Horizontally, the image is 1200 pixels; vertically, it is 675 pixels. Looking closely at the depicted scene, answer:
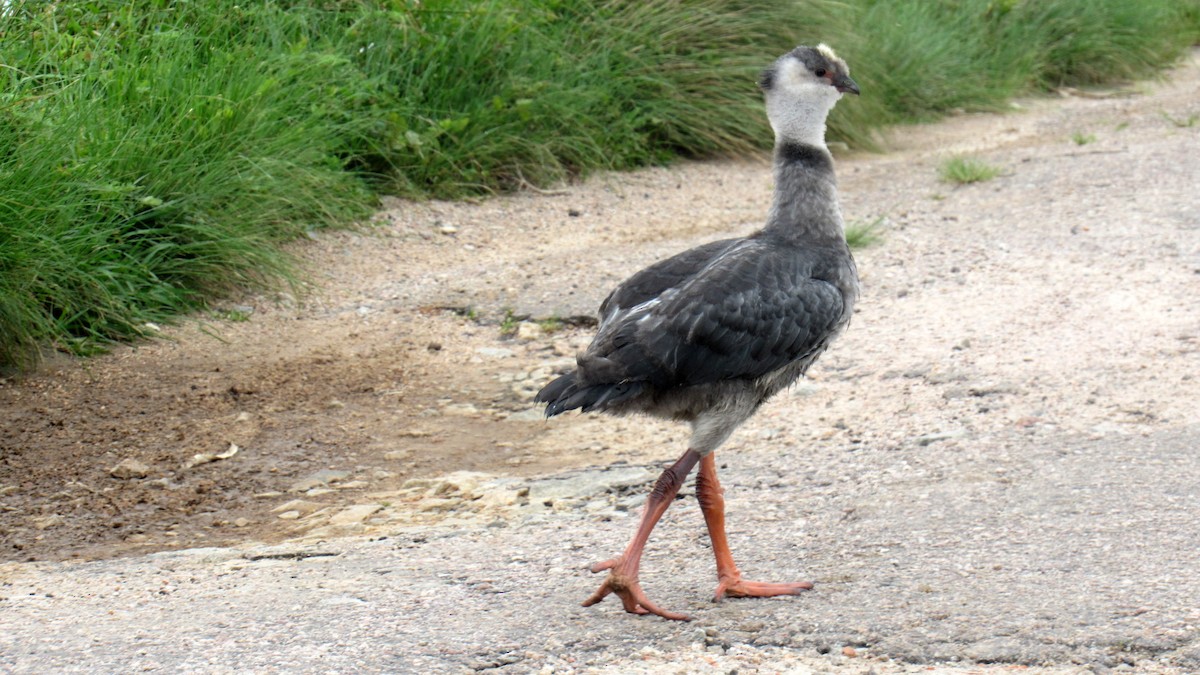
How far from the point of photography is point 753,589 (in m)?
3.87

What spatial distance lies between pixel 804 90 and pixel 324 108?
3.88 m

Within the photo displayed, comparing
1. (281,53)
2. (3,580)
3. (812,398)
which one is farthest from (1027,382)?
(281,53)

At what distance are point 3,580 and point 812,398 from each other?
3051 millimetres

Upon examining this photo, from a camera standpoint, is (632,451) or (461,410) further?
(461,410)

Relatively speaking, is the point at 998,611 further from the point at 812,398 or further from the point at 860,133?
the point at 860,133

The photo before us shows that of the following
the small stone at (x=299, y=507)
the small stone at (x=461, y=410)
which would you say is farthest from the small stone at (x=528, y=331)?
the small stone at (x=299, y=507)

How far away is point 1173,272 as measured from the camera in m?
6.88

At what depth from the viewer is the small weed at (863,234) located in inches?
305

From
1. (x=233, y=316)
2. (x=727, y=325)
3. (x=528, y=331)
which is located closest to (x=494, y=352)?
(x=528, y=331)

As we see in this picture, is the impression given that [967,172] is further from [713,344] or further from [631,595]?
[631,595]

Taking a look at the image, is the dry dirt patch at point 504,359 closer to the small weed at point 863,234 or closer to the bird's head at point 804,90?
the small weed at point 863,234

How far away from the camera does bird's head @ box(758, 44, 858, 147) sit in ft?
14.9

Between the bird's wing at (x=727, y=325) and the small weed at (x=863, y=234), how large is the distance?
353 cm

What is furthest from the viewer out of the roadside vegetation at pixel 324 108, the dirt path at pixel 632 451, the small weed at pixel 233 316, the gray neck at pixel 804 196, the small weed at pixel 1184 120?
the small weed at pixel 1184 120
